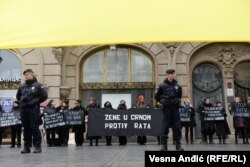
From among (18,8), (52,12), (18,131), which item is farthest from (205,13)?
(18,131)

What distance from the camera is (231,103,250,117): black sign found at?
1459cm

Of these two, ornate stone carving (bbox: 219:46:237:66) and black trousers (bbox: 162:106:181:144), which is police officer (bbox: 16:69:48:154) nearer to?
black trousers (bbox: 162:106:181:144)

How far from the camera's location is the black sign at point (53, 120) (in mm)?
14492

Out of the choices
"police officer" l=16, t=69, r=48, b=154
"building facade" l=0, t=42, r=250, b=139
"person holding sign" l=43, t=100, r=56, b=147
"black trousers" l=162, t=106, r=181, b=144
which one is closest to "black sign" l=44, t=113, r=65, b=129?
"person holding sign" l=43, t=100, r=56, b=147

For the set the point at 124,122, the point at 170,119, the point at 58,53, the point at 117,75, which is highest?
the point at 58,53

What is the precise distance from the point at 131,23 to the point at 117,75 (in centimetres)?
1788

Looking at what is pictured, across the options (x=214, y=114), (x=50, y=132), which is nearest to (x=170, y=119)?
(x=214, y=114)

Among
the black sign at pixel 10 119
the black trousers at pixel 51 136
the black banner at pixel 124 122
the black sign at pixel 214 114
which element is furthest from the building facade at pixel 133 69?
the black banner at pixel 124 122

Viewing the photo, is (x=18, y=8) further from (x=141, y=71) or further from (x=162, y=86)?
(x=141, y=71)

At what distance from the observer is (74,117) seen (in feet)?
48.0

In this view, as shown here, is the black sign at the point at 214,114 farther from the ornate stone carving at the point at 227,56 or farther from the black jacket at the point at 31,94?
the black jacket at the point at 31,94

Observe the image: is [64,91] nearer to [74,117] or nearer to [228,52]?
[74,117]

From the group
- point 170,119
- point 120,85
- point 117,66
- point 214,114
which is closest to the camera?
point 170,119

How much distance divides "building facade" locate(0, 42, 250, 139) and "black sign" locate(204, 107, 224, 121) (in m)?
3.77
